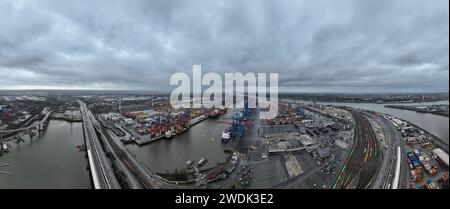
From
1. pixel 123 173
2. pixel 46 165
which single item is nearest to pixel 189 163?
pixel 123 173

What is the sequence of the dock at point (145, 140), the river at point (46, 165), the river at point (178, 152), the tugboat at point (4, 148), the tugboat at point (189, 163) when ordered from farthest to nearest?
1. the dock at point (145, 140)
2. the tugboat at point (4, 148)
3. the river at point (178, 152)
4. the tugboat at point (189, 163)
5. the river at point (46, 165)

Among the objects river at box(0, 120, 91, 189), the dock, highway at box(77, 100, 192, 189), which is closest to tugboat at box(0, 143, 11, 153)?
river at box(0, 120, 91, 189)

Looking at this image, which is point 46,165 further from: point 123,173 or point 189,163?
point 189,163

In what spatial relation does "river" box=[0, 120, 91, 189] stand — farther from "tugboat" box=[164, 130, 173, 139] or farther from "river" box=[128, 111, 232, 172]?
"tugboat" box=[164, 130, 173, 139]

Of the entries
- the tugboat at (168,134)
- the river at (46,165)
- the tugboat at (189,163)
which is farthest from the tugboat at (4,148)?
the tugboat at (189,163)

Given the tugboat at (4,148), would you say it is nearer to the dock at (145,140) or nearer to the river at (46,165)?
the river at (46,165)

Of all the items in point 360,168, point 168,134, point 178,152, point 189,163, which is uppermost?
point 360,168

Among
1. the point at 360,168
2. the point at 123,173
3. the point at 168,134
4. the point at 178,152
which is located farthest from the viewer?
the point at 168,134

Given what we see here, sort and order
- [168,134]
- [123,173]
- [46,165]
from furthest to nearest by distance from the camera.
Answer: [168,134], [46,165], [123,173]
